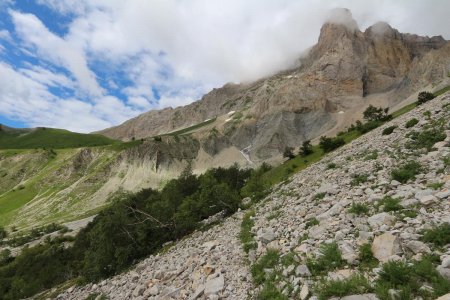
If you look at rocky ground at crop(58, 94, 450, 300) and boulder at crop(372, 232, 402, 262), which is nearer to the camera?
boulder at crop(372, 232, 402, 262)

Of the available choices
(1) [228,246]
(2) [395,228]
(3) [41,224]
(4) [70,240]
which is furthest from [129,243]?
(3) [41,224]

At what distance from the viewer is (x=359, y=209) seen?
15078 mm

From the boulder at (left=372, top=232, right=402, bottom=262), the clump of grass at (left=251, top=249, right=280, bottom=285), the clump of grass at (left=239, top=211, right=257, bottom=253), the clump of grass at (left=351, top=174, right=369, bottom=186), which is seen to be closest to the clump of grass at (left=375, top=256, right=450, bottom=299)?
the boulder at (left=372, top=232, right=402, bottom=262)

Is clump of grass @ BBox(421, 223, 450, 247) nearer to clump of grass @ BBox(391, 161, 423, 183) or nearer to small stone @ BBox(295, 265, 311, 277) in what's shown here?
small stone @ BBox(295, 265, 311, 277)

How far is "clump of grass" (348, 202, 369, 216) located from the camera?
14.9 meters

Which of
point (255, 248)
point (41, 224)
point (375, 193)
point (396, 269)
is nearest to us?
point (396, 269)

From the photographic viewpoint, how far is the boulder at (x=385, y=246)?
35.1 ft

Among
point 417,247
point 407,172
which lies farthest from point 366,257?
point 407,172

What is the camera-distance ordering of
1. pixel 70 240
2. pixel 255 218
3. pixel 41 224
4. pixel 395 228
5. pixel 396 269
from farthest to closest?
pixel 41 224
pixel 70 240
pixel 255 218
pixel 395 228
pixel 396 269

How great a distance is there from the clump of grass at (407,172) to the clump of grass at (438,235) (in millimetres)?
6992

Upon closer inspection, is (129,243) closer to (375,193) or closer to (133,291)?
(133,291)

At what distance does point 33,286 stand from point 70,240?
40.1m

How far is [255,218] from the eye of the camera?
2686 centimetres

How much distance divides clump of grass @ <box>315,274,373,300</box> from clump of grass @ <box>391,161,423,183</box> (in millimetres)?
8909
